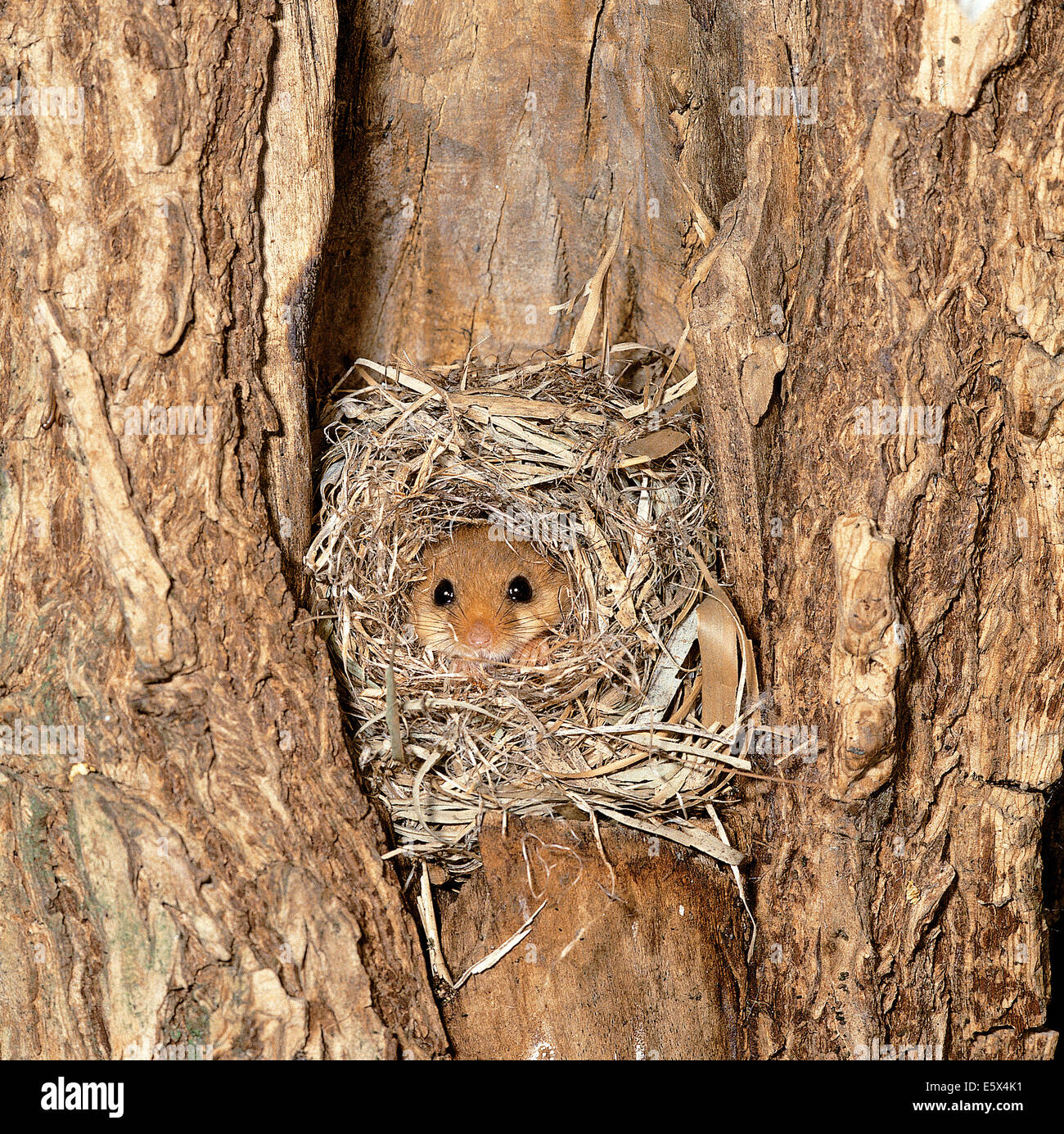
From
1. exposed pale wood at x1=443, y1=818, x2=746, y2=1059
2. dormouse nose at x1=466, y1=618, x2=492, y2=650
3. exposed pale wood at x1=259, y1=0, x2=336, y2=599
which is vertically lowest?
exposed pale wood at x1=443, y1=818, x2=746, y2=1059

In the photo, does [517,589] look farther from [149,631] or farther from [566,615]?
[149,631]

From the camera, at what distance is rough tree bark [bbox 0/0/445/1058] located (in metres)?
2.15

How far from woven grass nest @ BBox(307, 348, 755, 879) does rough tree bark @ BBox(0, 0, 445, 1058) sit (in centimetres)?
47

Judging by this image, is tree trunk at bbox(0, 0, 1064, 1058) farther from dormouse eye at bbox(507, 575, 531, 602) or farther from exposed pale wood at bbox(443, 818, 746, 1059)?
dormouse eye at bbox(507, 575, 531, 602)

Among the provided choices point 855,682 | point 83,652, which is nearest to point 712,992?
point 855,682

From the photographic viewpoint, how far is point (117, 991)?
216 centimetres

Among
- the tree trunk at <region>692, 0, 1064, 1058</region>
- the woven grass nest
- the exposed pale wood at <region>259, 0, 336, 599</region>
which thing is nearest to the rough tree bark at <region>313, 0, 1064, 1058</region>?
the tree trunk at <region>692, 0, 1064, 1058</region>

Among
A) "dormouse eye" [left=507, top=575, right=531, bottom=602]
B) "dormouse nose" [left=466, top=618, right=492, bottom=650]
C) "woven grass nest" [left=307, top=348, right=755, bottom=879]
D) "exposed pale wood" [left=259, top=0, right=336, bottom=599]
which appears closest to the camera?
"exposed pale wood" [left=259, top=0, right=336, bottom=599]

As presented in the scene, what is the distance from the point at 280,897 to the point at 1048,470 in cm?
181

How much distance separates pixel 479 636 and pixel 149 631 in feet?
4.35

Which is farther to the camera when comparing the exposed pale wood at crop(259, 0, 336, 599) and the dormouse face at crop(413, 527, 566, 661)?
the dormouse face at crop(413, 527, 566, 661)

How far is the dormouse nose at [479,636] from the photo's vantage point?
131 inches

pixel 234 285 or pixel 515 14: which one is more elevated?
pixel 515 14

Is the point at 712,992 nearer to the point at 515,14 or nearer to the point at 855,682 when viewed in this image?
the point at 855,682
